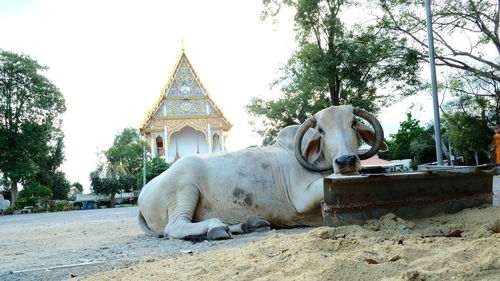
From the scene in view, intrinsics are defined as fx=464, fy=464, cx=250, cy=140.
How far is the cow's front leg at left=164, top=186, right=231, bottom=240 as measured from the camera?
445cm

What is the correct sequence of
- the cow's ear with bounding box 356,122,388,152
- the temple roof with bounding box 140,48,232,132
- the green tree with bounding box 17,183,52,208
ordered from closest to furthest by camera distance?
1. the cow's ear with bounding box 356,122,388,152
2. the green tree with bounding box 17,183,52,208
3. the temple roof with bounding box 140,48,232,132

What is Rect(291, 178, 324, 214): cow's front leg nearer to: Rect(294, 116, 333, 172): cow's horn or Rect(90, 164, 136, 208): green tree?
Rect(294, 116, 333, 172): cow's horn

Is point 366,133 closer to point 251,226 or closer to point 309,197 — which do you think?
point 309,197

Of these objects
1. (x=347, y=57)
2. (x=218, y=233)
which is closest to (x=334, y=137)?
(x=218, y=233)

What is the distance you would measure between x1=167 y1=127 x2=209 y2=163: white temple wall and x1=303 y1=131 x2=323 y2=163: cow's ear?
1067 inches

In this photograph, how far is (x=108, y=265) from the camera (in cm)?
342

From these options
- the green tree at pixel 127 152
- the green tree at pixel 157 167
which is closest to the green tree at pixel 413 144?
the green tree at pixel 157 167

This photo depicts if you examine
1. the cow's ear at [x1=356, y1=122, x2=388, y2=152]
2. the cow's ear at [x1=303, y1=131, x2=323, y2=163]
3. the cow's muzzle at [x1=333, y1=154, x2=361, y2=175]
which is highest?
the cow's ear at [x1=356, y1=122, x2=388, y2=152]

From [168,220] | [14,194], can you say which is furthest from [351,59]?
[14,194]

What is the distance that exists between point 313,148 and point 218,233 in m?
1.45

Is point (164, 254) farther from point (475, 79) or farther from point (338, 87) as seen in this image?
point (475, 79)

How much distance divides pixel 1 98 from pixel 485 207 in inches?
1219

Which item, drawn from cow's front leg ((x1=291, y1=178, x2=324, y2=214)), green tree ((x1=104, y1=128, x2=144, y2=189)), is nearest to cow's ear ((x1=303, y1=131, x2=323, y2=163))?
cow's front leg ((x1=291, y1=178, x2=324, y2=214))

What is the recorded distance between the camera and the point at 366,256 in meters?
2.31
